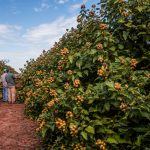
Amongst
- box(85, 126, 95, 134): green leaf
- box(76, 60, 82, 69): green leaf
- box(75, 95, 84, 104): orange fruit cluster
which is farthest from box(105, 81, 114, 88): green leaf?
box(76, 60, 82, 69): green leaf

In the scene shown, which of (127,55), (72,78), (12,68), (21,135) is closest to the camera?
(72,78)

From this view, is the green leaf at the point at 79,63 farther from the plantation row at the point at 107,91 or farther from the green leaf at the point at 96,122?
the green leaf at the point at 96,122

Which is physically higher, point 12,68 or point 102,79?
point 12,68

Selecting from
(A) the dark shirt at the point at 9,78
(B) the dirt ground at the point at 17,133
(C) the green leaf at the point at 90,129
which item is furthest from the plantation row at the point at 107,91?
(A) the dark shirt at the point at 9,78

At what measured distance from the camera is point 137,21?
8234 mm

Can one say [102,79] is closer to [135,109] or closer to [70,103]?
[70,103]

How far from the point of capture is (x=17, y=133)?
8.91 meters

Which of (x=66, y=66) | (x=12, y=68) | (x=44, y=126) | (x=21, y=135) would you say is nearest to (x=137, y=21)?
(x=66, y=66)

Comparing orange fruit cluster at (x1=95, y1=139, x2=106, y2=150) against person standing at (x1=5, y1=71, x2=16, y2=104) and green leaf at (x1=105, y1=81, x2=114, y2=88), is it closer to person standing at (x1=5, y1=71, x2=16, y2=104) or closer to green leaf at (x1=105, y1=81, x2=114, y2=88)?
green leaf at (x1=105, y1=81, x2=114, y2=88)

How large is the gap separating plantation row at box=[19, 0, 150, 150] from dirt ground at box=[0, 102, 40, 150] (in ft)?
2.63

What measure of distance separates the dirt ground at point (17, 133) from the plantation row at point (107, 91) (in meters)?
0.80

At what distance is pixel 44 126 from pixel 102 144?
Answer: 1341mm

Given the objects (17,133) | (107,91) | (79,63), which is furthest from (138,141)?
(17,133)

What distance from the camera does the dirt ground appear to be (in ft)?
25.7
